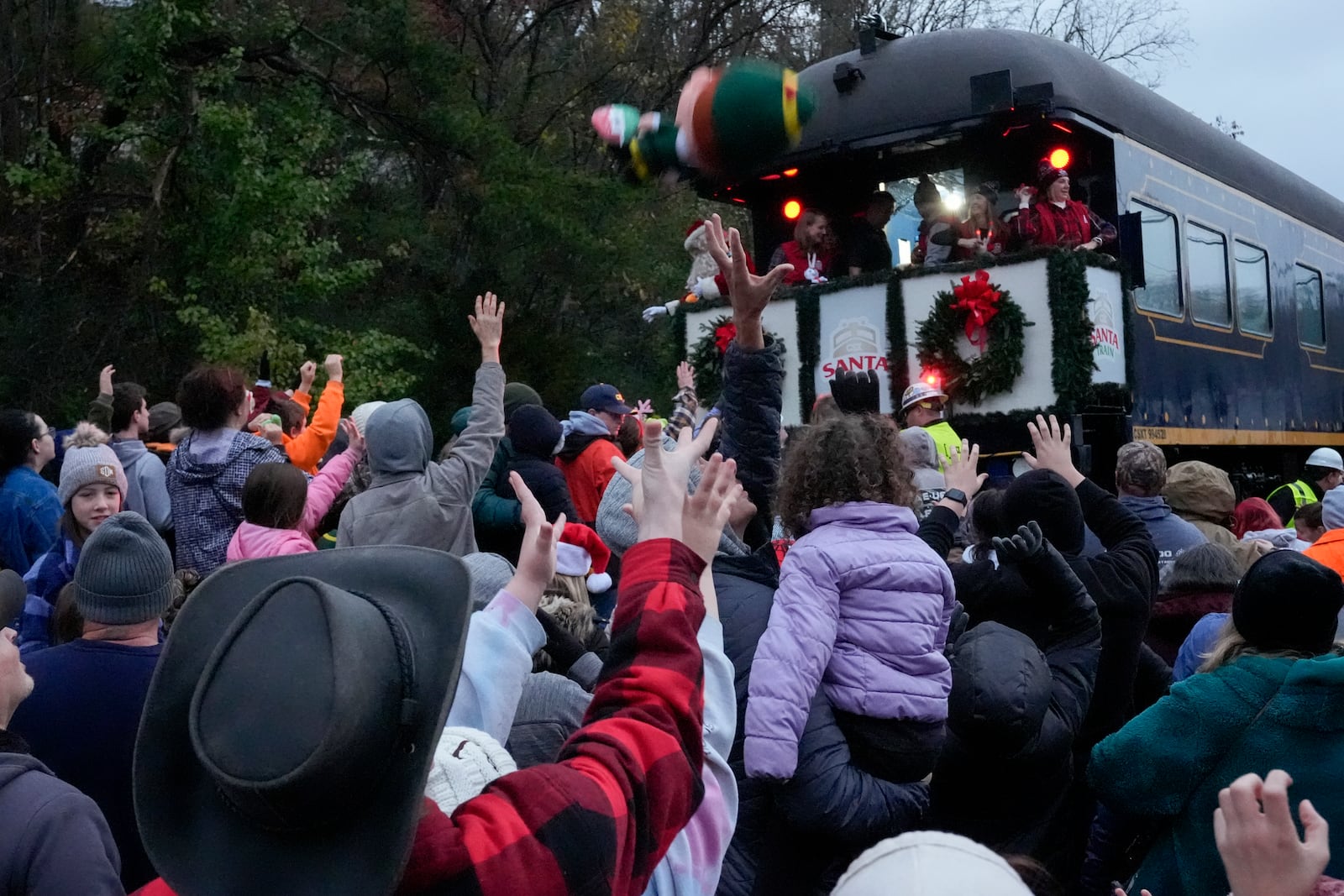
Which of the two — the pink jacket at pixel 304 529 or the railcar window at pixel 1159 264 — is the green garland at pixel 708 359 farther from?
the pink jacket at pixel 304 529

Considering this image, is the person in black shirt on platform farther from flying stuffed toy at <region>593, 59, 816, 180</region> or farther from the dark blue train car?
flying stuffed toy at <region>593, 59, 816, 180</region>

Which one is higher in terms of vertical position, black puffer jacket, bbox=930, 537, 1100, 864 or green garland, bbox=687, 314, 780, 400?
green garland, bbox=687, 314, 780, 400

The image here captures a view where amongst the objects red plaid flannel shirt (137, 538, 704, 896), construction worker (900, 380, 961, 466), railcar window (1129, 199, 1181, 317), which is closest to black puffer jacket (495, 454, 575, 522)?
construction worker (900, 380, 961, 466)

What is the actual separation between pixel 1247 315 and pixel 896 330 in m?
4.60

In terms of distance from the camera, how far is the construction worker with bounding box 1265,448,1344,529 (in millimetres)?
9672

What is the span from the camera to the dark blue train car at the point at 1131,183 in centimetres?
870

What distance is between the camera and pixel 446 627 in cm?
153

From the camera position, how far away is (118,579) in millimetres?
3020

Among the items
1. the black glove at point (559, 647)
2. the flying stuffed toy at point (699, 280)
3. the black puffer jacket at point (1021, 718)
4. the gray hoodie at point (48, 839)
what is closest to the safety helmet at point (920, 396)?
the flying stuffed toy at point (699, 280)

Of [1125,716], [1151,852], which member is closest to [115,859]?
[1151,852]

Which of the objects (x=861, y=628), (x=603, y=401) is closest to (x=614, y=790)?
(x=861, y=628)

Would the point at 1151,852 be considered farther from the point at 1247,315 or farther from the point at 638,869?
the point at 1247,315

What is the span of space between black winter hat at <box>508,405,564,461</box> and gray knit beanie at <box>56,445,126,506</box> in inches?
64.6

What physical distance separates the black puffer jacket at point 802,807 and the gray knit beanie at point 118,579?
135 centimetres
